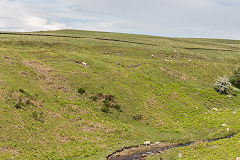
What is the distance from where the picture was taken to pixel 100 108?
34375 millimetres

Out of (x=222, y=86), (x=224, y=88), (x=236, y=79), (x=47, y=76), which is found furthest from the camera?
(x=236, y=79)

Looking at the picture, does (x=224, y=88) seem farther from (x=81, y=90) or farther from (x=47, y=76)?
(x=47, y=76)

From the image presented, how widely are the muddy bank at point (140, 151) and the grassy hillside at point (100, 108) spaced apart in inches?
37.3

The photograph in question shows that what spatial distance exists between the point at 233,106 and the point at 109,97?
29.3 metres

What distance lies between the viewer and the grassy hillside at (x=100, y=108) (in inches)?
958

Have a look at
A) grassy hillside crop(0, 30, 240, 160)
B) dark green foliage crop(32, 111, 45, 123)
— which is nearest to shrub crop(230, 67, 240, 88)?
grassy hillside crop(0, 30, 240, 160)

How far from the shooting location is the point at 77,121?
1171 inches

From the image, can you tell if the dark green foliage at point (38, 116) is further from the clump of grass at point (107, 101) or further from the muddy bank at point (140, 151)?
the muddy bank at point (140, 151)

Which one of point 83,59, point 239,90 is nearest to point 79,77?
point 83,59

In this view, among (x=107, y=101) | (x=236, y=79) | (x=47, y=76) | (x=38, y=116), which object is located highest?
(x=47, y=76)

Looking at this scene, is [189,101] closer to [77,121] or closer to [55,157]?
[77,121]

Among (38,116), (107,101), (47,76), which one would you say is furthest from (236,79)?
(38,116)

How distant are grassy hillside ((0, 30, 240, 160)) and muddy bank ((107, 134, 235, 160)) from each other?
3.11ft

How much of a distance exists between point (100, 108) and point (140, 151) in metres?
11.3
